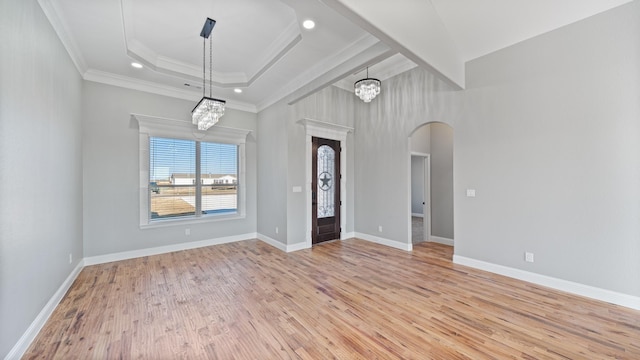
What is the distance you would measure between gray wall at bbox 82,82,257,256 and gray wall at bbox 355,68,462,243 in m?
4.05

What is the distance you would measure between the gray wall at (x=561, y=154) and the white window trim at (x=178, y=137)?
4.54 meters

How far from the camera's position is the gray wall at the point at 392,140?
4.45 meters

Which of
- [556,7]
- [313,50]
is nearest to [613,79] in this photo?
[556,7]

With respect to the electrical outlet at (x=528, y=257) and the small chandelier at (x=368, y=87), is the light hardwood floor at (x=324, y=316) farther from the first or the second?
the small chandelier at (x=368, y=87)

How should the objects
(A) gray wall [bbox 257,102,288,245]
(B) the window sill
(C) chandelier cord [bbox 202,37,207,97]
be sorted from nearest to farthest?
(C) chandelier cord [bbox 202,37,207,97] < (B) the window sill < (A) gray wall [bbox 257,102,288,245]

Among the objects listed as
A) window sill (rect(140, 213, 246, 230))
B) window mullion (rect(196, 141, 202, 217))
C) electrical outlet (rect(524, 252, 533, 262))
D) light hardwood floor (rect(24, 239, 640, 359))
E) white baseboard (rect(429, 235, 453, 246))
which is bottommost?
light hardwood floor (rect(24, 239, 640, 359))

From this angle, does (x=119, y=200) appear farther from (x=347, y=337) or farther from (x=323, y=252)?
(x=347, y=337)

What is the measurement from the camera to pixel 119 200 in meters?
4.33

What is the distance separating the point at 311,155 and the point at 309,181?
571 mm

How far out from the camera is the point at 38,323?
2.31 meters

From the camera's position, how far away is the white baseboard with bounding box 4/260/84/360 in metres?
1.94

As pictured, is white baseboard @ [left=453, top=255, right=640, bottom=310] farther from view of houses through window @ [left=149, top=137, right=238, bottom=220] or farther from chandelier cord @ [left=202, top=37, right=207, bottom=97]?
chandelier cord @ [left=202, top=37, right=207, bottom=97]

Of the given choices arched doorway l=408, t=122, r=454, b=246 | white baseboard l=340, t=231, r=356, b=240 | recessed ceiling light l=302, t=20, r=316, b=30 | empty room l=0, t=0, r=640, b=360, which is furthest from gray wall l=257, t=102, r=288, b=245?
arched doorway l=408, t=122, r=454, b=246

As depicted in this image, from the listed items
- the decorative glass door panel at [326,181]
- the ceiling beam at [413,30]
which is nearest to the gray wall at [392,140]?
the ceiling beam at [413,30]
